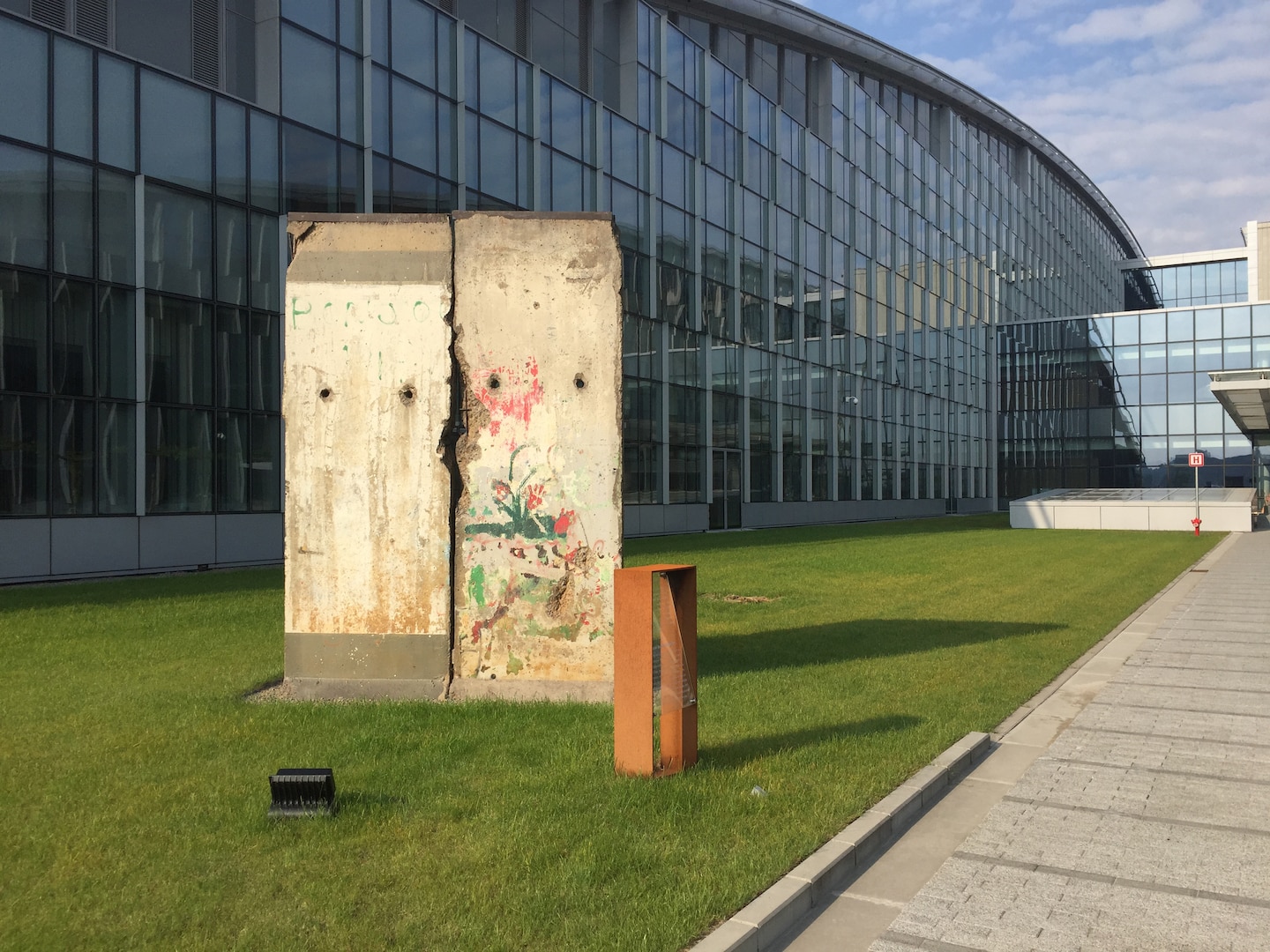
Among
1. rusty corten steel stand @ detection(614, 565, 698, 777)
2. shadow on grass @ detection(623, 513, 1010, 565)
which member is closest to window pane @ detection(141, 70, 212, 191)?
shadow on grass @ detection(623, 513, 1010, 565)

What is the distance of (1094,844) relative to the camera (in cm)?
539

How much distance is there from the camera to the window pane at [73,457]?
64.4 ft

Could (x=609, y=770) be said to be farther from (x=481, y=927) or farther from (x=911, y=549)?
(x=911, y=549)

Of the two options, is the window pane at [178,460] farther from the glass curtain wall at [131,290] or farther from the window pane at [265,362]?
the window pane at [265,362]

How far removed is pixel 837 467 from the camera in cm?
4881

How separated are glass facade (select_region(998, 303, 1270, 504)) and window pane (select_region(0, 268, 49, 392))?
57241 millimetres

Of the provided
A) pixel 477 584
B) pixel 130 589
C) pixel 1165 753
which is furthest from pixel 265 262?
pixel 1165 753

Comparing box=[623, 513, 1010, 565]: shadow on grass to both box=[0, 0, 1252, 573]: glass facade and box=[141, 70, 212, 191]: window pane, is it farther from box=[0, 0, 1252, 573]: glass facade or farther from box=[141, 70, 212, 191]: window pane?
box=[141, 70, 212, 191]: window pane

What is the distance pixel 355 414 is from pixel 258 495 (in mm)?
15951

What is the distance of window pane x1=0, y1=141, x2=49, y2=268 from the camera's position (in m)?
18.9

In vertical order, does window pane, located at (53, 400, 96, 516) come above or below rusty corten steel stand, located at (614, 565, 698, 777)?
above

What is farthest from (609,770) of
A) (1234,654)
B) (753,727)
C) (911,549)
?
(911,549)

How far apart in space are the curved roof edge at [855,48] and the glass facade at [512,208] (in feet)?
2.09

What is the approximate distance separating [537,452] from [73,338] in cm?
1518
